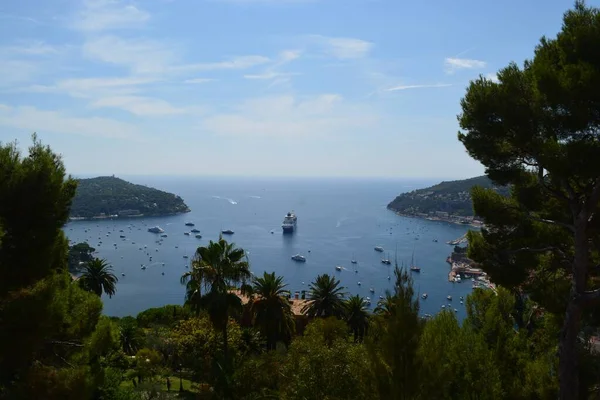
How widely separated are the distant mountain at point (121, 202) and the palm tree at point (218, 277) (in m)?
142

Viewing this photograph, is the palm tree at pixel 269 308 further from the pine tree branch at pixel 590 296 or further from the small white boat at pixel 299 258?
the small white boat at pixel 299 258

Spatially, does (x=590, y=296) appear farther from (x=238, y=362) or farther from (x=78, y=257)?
(x=78, y=257)

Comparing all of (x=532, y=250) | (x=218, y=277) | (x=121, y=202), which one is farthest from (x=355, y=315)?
(x=121, y=202)

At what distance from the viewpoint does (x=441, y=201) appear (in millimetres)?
A: 161375

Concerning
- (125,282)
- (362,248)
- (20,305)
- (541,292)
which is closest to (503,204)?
(541,292)

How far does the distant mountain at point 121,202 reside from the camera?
147 m

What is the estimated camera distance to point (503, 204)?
33.2 feet

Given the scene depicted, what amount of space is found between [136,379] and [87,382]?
12.1 meters

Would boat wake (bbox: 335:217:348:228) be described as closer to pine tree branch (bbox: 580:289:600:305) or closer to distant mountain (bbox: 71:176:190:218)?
distant mountain (bbox: 71:176:190:218)

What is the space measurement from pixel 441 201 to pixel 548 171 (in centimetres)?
15947

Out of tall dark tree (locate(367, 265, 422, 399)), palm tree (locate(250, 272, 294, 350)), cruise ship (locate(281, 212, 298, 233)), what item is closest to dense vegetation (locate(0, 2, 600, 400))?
tall dark tree (locate(367, 265, 422, 399))

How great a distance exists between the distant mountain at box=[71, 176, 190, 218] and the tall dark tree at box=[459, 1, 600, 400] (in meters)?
149

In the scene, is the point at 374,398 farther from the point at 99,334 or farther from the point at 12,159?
the point at 12,159

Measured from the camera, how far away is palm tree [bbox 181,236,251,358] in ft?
46.4
